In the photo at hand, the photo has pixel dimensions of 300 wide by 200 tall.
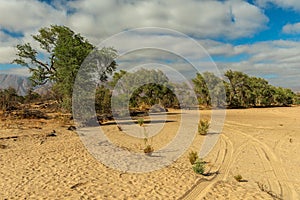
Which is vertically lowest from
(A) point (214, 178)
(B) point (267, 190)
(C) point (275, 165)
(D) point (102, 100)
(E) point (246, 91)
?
(B) point (267, 190)

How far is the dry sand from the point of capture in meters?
8.52

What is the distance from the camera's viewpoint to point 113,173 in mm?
10328

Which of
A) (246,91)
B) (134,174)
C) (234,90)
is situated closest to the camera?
(134,174)

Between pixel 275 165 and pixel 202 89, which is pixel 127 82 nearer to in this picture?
pixel 202 89

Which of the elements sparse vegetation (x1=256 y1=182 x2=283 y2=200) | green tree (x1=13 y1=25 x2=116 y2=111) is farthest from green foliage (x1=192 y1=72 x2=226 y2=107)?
sparse vegetation (x1=256 y1=182 x2=283 y2=200)

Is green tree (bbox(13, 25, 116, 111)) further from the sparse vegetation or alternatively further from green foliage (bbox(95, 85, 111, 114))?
the sparse vegetation

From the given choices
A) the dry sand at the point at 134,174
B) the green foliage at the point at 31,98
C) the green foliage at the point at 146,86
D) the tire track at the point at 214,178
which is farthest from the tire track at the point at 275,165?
the green foliage at the point at 31,98

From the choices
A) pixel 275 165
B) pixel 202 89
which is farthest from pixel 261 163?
pixel 202 89

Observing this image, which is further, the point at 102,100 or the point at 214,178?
the point at 102,100

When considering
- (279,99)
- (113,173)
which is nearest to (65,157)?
(113,173)

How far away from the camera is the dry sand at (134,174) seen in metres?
8.52

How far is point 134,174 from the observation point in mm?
10406

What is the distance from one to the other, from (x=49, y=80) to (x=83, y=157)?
1526cm

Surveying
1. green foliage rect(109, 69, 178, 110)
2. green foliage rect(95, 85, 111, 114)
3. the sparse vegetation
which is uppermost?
green foliage rect(109, 69, 178, 110)
